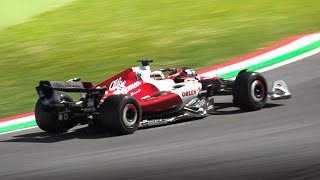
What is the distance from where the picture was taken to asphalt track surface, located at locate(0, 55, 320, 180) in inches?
258

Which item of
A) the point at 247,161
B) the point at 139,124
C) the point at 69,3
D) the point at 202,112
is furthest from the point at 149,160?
the point at 69,3

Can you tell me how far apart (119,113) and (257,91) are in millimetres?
2479

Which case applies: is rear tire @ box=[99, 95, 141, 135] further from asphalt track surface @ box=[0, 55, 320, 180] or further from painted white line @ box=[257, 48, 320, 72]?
painted white line @ box=[257, 48, 320, 72]

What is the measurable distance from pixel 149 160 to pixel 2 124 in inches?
190

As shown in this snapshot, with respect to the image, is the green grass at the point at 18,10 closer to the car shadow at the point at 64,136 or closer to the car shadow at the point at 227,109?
the car shadow at the point at 227,109

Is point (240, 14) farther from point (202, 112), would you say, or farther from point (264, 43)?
point (202, 112)

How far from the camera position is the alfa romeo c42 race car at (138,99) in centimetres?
944

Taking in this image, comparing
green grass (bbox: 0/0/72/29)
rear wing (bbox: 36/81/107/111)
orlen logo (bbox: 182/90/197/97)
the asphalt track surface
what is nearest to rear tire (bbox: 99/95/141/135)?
the asphalt track surface

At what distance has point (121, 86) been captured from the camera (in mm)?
10156

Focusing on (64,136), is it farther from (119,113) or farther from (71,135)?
(119,113)

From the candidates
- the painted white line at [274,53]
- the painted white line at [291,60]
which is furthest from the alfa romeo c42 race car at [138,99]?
the painted white line at [274,53]

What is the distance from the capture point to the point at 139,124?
9703mm

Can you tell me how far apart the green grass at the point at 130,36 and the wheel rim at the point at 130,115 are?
374 centimetres

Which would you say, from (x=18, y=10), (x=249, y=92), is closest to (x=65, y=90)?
(x=249, y=92)
